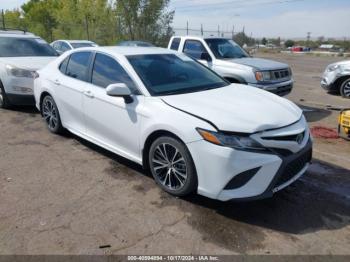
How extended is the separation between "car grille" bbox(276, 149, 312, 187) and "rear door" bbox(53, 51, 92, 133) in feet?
9.71

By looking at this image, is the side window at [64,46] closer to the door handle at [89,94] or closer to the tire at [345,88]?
the tire at [345,88]

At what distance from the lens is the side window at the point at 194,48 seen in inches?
356

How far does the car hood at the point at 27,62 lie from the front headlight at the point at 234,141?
5593 millimetres

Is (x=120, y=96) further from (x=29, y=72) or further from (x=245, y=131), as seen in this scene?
(x=29, y=72)

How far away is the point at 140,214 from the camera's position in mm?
3746

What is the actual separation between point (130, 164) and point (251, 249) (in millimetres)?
2326

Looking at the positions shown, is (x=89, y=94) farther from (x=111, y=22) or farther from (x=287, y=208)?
(x=111, y=22)

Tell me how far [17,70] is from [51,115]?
82.4 inches

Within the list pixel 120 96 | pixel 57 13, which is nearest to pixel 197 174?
pixel 120 96

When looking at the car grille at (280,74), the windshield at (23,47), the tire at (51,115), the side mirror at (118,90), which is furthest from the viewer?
the windshield at (23,47)

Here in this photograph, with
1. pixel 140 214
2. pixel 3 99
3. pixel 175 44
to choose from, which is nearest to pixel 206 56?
pixel 175 44

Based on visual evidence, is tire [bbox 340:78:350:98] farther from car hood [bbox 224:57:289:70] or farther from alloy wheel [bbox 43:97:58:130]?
alloy wheel [bbox 43:97:58:130]

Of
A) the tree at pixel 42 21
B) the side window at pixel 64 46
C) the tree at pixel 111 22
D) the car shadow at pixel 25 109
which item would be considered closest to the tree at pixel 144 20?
the tree at pixel 111 22

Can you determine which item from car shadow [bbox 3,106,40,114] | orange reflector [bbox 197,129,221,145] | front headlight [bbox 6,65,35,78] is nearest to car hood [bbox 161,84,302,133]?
orange reflector [bbox 197,129,221,145]
